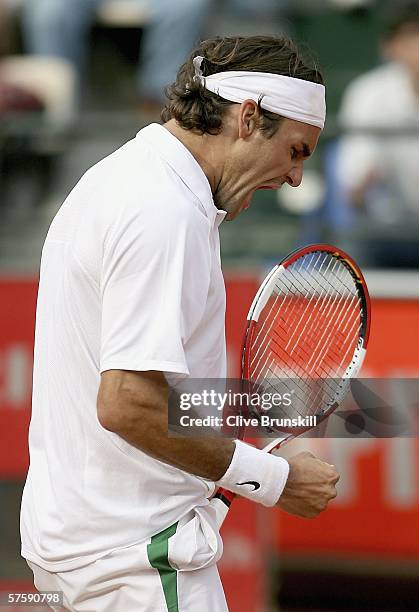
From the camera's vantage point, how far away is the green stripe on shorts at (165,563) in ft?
7.98

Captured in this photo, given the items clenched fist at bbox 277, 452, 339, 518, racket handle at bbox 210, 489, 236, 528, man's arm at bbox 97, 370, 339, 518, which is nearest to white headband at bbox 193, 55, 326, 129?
man's arm at bbox 97, 370, 339, 518

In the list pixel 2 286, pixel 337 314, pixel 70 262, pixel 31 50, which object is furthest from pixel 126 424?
pixel 31 50

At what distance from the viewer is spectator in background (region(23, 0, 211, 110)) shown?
6.77 metres

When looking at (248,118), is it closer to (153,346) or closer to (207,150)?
(207,150)

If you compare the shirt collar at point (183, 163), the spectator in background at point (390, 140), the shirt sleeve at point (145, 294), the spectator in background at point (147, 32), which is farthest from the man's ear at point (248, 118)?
the spectator in background at point (147, 32)

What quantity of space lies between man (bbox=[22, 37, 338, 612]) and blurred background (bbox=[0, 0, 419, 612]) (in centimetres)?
177

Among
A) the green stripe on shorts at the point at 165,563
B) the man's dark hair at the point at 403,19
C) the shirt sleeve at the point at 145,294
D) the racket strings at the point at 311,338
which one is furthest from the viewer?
the man's dark hair at the point at 403,19

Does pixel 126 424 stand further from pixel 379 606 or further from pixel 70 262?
pixel 379 606

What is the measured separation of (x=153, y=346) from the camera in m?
2.29

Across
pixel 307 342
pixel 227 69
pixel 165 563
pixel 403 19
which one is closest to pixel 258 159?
pixel 227 69

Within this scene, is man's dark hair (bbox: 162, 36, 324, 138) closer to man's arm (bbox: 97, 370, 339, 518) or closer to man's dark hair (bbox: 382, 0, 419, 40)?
man's arm (bbox: 97, 370, 339, 518)

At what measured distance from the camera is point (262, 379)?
9.41 feet

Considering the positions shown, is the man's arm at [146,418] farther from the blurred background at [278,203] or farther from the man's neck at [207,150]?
the blurred background at [278,203]

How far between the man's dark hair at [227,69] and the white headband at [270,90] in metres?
0.01
